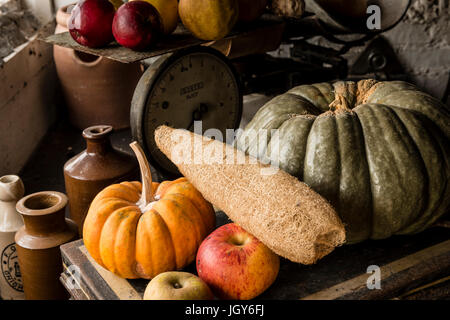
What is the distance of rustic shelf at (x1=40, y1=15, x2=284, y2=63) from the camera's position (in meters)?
1.20

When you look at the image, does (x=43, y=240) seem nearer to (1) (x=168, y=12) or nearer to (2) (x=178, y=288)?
(2) (x=178, y=288)

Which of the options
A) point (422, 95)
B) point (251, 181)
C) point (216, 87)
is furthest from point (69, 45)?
point (422, 95)

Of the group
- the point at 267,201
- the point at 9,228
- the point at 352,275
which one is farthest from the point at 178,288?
the point at 9,228

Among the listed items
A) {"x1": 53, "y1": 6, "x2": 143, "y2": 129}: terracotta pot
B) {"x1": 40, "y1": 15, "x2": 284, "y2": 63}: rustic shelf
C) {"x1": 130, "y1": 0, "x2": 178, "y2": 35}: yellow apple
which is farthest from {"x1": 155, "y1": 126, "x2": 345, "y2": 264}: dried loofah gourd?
{"x1": 53, "y1": 6, "x2": 143, "y2": 129}: terracotta pot

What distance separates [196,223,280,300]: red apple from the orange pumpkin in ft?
0.20

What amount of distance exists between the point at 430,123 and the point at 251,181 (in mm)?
389

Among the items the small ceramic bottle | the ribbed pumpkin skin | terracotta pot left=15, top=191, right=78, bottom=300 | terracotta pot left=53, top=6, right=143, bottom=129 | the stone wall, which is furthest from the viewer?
the stone wall

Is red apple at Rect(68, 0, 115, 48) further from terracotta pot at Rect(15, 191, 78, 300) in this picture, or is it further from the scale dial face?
terracotta pot at Rect(15, 191, 78, 300)

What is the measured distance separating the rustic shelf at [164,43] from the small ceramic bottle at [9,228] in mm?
398

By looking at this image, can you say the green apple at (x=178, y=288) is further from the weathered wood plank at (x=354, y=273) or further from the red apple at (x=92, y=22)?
the red apple at (x=92, y=22)

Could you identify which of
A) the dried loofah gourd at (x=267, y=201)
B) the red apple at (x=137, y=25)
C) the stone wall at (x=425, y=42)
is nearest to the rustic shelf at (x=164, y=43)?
the red apple at (x=137, y=25)

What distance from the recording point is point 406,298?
2.87 ft

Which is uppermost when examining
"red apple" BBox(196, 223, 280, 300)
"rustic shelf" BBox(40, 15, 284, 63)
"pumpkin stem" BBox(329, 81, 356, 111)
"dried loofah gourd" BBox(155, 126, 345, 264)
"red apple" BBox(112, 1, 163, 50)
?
"red apple" BBox(112, 1, 163, 50)
